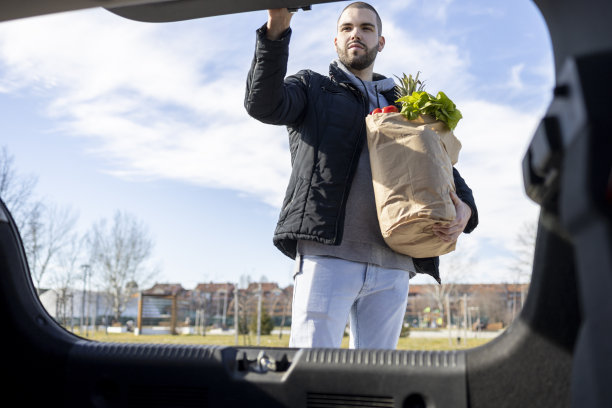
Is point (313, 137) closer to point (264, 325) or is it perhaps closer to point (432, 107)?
point (432, 107)

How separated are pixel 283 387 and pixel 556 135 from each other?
667 mm

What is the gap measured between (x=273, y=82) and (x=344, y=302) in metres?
0.84

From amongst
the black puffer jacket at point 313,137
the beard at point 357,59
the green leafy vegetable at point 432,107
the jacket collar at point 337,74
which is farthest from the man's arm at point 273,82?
the green leafy vegetable at point 432,107

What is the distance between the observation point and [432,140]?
1.91 metres

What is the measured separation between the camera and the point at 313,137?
2.19 metres

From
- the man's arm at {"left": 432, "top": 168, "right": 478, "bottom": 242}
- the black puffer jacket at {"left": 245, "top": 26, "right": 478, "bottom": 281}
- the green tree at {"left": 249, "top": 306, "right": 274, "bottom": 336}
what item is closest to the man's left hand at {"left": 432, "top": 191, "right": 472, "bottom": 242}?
the man's arm at {"left": 432, "top": 168, "right": 478, "bottom": 242}

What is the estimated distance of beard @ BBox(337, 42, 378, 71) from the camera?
2434mm

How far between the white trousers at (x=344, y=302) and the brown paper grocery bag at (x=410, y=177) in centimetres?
19

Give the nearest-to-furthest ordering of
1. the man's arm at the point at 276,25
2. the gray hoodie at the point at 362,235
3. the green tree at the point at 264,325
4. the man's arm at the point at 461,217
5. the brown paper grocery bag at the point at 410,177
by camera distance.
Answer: the man's arm at the point at 276,25, the brown paper grocery bag at the point at 410,177, the man's arm at the point at 461,217, the gray hoodie at the point at 362,235, the green tree at the point at 264,325

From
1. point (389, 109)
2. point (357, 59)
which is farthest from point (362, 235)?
point (357, 59)

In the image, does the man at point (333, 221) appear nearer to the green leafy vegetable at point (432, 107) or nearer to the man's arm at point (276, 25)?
the man's arm at point (276, 25)

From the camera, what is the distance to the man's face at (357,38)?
95.7 inches

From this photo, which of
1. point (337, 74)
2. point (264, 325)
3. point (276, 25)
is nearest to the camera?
point (276, 25)

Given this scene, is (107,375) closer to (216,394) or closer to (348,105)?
(216,394)
